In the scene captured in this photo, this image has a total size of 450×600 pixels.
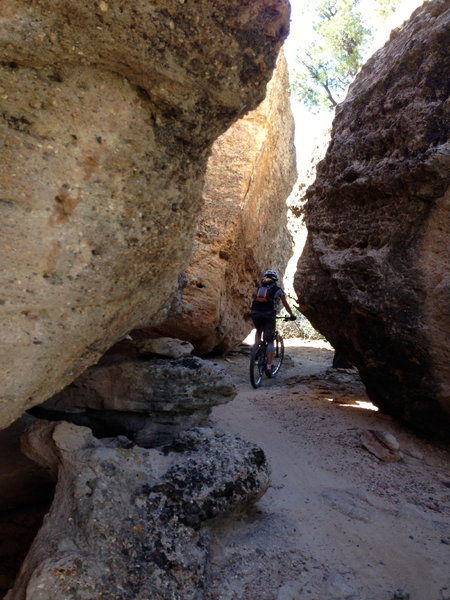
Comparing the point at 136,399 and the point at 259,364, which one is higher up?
the point at 136,399

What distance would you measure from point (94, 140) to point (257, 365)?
5269mm

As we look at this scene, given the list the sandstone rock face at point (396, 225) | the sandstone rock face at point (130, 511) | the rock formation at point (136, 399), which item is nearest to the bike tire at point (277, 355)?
the sandstone rock face at point (396, 225)

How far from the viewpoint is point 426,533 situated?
2.92 m

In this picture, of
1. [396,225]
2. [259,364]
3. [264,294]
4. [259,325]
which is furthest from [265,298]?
[396,225]

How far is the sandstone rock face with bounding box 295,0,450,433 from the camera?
3.99 metres

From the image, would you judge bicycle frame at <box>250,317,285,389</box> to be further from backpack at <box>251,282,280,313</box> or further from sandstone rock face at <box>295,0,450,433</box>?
sandstone rock face at <box>295,0,450,433</box>

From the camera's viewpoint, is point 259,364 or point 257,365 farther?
point 257,365

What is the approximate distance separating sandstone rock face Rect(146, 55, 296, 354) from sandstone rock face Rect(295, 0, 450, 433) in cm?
212

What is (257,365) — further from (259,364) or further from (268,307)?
(268,307)

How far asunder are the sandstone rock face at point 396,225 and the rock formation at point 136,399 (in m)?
1.80

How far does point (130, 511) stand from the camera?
238 cm

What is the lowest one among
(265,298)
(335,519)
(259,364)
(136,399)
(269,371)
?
(269,371)

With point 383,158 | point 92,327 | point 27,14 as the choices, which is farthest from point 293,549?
point 383,158

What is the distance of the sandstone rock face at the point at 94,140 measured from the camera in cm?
205
